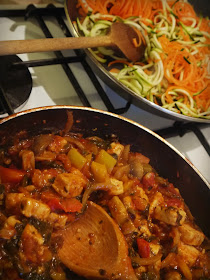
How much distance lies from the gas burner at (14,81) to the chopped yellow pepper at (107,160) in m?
0.61

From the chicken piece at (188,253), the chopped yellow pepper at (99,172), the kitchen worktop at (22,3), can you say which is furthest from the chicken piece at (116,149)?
the kitchen worktop at (22,3)

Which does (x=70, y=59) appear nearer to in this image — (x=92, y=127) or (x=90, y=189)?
(x=92, y=127)

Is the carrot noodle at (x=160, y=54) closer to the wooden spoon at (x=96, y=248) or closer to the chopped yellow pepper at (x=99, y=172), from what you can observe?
the chopped yellow pepper at (x=99, y=172)

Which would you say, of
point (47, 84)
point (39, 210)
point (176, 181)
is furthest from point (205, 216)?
point (47, 84)

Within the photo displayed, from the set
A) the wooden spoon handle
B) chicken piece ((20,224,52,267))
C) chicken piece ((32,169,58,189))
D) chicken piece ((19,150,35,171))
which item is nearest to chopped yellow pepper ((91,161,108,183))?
chicken piece ((32,169,58,189))

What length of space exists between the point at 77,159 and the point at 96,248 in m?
0.47

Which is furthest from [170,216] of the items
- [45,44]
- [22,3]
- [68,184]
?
[22,3]

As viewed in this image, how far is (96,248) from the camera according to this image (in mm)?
Result: 1387

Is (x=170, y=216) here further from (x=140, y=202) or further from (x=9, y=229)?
(x=9, y=229)

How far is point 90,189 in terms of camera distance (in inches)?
60.8

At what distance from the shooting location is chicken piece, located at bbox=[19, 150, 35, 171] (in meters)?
1.50

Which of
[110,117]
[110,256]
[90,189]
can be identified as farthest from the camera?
[110,117]

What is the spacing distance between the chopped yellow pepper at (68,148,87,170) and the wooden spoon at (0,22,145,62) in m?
0.59

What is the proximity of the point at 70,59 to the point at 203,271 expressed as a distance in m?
1.63
